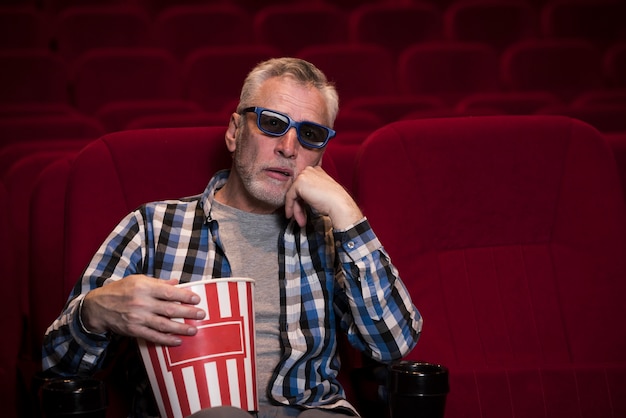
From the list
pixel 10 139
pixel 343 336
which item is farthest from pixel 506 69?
pixel 343 336

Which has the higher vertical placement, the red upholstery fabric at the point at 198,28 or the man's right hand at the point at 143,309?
the red upholstery fabric at the point at 198,28

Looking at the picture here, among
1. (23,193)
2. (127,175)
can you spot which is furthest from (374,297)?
(23,193)

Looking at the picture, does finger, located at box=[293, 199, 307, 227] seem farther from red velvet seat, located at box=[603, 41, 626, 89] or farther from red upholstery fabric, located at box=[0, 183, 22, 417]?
red velvet seat, located at box=[603, 41, 626, 89]

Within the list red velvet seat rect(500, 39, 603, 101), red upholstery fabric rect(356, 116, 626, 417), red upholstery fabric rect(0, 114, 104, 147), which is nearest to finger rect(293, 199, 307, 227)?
red upholstery fabric rect(356, 116, 626, 417)

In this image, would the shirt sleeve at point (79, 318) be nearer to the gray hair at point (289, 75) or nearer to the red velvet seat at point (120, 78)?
the gray hair at point (289, 75)

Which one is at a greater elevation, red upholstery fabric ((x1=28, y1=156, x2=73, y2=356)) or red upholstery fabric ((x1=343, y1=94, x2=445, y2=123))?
red upholstery fabric ((x1=343, y1=94, x2=445, y2=123))

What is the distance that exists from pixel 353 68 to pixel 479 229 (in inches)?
45.4

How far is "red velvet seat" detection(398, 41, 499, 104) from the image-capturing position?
6.80 feet

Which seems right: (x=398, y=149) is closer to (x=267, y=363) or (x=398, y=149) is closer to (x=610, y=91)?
(x=267, y=363)

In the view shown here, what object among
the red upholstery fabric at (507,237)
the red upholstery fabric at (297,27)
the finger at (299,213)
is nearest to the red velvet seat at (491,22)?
the red upholstery fabric at (297,27)

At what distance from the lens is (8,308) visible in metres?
0.87

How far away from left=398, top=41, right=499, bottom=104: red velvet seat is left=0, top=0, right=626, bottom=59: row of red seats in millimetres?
268

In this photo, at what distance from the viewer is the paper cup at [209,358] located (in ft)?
1.97

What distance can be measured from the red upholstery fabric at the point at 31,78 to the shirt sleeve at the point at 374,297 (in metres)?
1.35
